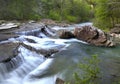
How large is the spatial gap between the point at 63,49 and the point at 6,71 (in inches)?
217

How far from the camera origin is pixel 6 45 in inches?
531

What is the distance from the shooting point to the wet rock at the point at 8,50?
1090 centimetres

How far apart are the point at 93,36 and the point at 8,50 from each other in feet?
25.3

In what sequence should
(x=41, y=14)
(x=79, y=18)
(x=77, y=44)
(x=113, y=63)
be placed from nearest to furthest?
(x=113, y=63) < (x=77, y=44) < (x=41, y=14) < (x=79, y=18)

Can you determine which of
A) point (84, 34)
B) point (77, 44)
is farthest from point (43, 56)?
point (84, 34)

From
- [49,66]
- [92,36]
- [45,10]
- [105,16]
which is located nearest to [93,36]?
[92,36]

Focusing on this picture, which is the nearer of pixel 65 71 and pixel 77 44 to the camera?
pixel 65 71

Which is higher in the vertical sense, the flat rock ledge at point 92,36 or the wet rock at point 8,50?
the wet rock at point 8,50

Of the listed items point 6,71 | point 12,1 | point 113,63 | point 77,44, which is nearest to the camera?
point 6,71

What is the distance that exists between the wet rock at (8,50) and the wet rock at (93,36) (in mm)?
6208

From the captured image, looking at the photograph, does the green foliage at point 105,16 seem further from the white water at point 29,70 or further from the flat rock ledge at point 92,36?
the white water at point 29,70

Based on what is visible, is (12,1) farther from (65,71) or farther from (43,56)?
(65,71)

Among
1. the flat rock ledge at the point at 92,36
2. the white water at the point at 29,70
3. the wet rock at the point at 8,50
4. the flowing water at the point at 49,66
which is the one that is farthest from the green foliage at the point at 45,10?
the white water at the point at 29,70

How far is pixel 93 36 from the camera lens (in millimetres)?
17781
